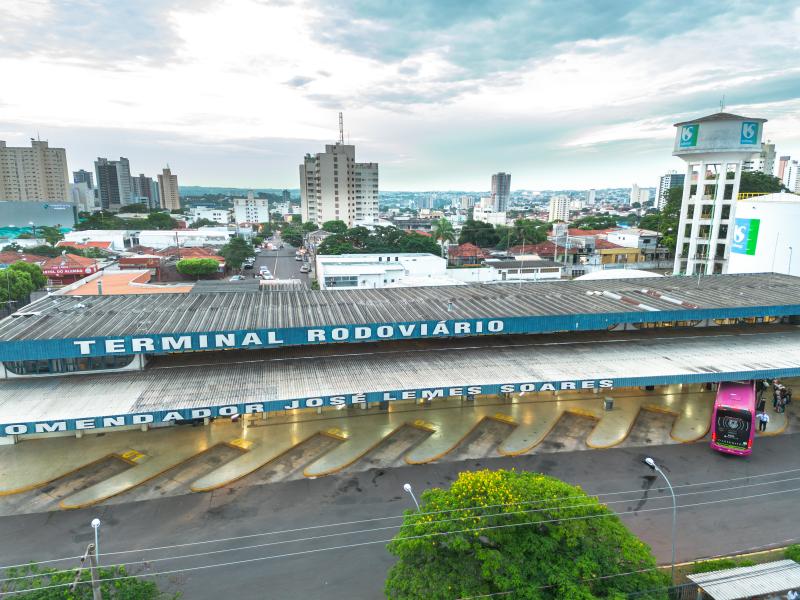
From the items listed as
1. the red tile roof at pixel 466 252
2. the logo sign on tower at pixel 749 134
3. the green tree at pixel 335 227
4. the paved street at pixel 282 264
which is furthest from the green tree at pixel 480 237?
the logo sign on tower at pixel 749 134

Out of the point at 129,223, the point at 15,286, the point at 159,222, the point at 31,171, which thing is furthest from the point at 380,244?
the point at 31,171

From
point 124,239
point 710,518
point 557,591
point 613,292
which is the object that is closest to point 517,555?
point 557,591

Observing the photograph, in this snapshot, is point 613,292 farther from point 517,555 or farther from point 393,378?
point 517,555

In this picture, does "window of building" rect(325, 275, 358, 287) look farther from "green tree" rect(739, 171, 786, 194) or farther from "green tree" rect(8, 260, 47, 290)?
"green tree" rect(739, 171, 786, 194)

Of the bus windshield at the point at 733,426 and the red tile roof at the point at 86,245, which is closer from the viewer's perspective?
the bus windshield at the point at 733,426

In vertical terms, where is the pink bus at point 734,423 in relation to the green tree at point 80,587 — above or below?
below

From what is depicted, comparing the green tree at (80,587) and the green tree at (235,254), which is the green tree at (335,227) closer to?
the green tree at (235,254)

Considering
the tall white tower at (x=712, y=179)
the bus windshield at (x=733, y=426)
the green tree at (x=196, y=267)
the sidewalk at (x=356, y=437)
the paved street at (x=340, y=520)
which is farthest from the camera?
the green tree at (x=196, y=267)

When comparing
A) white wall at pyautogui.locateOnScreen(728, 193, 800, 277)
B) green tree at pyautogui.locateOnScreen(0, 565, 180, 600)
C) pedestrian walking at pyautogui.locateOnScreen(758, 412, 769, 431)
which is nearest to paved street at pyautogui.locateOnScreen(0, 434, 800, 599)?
pedestrian walking at pyautogui.locateOnScreen(758, 412, 769, 431)
